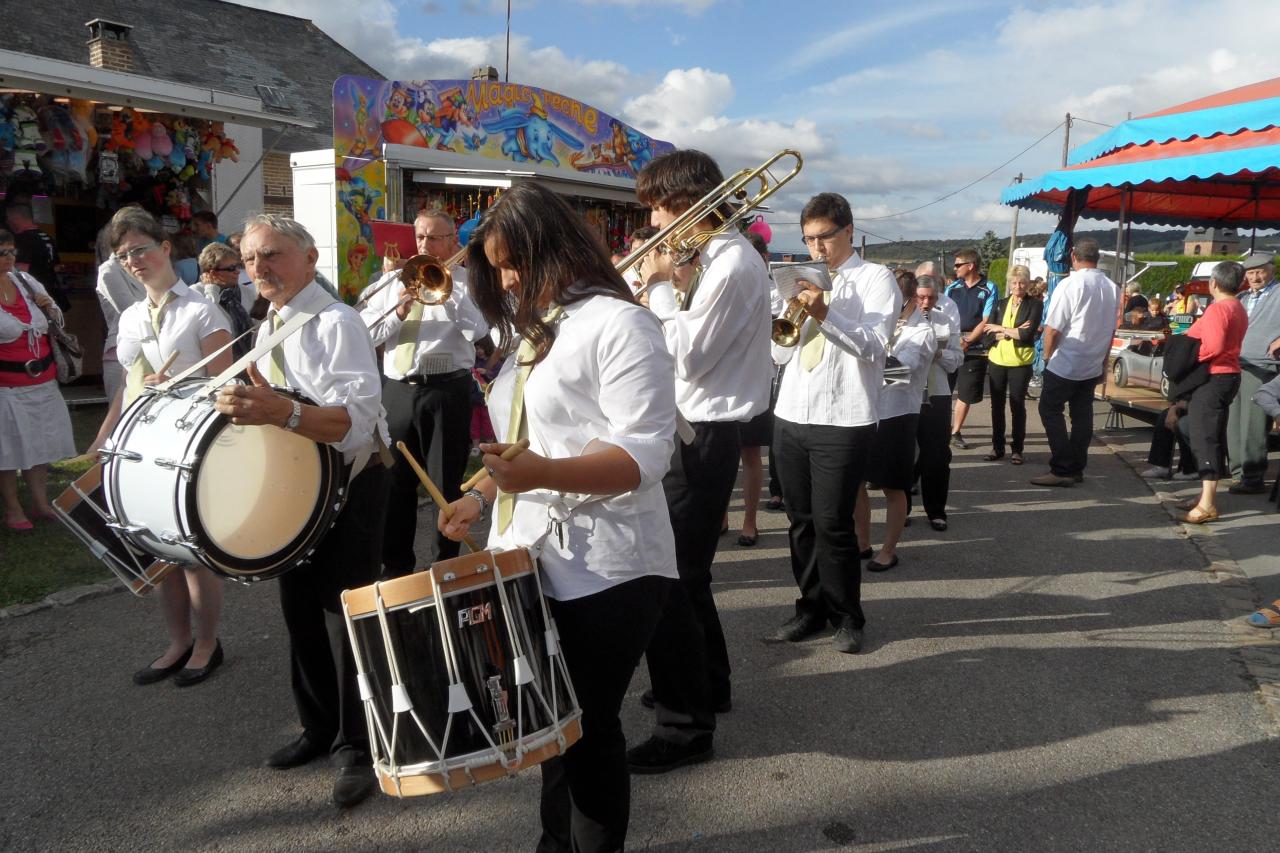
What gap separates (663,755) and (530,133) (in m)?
9.50

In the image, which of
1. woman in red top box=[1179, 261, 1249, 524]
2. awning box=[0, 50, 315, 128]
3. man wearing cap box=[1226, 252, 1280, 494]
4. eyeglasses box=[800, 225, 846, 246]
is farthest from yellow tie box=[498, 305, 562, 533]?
awning box=[0, 50, 315, 128]

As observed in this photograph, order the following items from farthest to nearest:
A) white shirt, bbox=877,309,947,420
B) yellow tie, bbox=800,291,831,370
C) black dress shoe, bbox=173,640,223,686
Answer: white shirt, bbox=877,309,947,420 → yellow tie, bbox=800,291,831,370 → black dress shoe, bbox=173,640,223,686

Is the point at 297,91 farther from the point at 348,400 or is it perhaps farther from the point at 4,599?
the point at 348,400

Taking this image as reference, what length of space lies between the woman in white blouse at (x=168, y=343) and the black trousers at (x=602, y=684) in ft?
6.36

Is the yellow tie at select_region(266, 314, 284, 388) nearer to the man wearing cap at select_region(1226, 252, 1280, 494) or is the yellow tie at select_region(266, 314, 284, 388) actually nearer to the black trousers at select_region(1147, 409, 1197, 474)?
the man wearing cap at select_region(1226, 252, 1280, 494)

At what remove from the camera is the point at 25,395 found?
5.34 meters

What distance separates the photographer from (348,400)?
2629mm

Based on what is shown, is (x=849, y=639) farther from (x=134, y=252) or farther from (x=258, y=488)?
(x=134, y=252)

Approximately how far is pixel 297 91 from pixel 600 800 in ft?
67.2

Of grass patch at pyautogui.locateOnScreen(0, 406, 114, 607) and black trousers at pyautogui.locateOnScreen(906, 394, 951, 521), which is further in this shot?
black trousers at pyautogui.locateOnScreen(906, 394, 951, 521)

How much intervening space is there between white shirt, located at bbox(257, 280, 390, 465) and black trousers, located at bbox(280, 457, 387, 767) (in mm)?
224

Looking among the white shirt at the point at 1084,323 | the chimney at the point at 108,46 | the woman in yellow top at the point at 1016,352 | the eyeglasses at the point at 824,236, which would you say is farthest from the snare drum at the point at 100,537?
the chimney at the point at 108,46

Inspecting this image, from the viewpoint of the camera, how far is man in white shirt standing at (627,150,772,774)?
9.92 feet

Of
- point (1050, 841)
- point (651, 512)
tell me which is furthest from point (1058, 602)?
point (651, 512)
